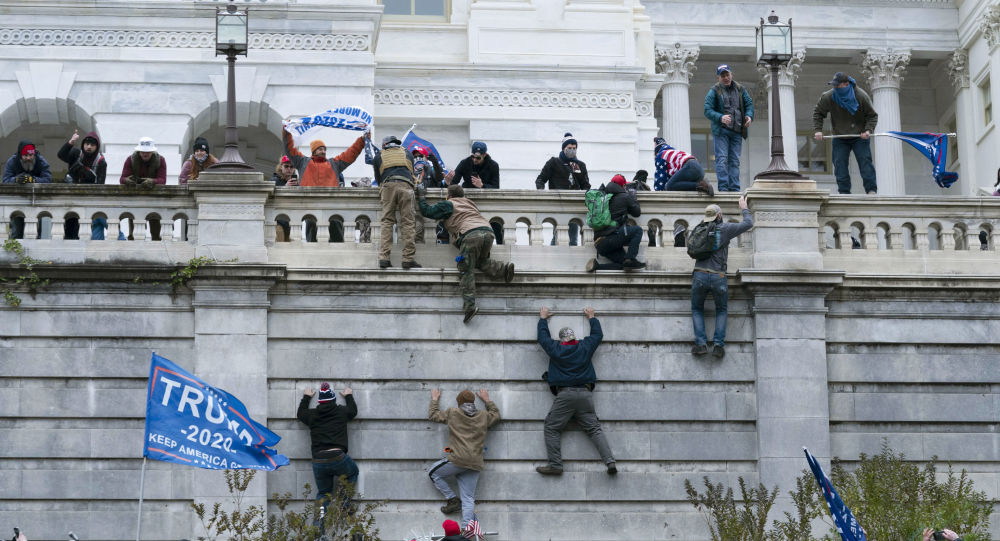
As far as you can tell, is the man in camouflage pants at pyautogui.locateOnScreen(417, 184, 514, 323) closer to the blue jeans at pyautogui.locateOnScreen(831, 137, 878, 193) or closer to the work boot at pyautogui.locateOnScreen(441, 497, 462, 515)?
the work boot at pyautogui.locateOnScreen(441, 497, 462, 515)

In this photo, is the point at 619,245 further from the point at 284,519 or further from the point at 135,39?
the point at 135,39

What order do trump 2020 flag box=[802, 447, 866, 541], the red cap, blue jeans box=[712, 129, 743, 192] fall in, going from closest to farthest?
trump 2020 flag box=[802, 447, 866, 541] → the red cap → blue jeans box=[712, 129, 743, 192]

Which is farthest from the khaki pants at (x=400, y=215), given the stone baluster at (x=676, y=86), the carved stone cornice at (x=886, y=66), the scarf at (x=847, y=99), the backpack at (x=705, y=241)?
the carved stone cornice at (x=886, y=66)

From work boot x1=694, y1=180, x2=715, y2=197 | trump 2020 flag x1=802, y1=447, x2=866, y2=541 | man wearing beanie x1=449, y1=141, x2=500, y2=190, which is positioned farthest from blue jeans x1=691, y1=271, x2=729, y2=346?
trump 2020 flag x1=802, y1=447, x2=866, y2=541

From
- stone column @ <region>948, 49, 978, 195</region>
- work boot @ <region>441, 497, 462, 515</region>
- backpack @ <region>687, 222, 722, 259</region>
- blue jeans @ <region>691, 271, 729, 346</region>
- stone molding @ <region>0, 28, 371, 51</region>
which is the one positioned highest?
stone column @ <region>948, 49, 978, 195</region>

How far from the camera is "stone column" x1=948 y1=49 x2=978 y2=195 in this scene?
189 feet

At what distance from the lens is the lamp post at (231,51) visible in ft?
100

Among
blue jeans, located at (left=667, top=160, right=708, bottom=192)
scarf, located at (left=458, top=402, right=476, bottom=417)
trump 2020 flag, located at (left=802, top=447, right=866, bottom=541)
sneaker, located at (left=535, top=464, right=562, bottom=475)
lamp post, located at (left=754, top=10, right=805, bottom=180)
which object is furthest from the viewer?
blue jeans, located at (left=667, top=160, right=708, bottom=192)

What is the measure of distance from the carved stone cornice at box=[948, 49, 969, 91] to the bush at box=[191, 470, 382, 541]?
3348 cm

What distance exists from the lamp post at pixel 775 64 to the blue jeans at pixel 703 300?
2.10 meters

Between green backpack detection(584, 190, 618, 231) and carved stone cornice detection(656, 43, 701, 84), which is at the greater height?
carved stone cornice detection(656, 43, 701, 84)

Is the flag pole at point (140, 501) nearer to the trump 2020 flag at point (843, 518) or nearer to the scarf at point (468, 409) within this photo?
the scarf at point (468, 409)

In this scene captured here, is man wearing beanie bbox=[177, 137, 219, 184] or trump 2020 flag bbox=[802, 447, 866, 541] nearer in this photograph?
trump 2020 flag bbox=[802, 447, 866, 541]

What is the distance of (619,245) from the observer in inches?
1203
